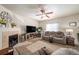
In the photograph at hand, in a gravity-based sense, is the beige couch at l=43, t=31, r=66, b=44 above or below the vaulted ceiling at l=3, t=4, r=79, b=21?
below

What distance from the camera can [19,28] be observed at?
1759 mm

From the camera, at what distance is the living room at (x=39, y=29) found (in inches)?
65.1

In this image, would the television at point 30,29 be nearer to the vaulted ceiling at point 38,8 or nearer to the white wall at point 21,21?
the white wall at point 21,21

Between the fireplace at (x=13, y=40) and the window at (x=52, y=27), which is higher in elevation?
the window at (x=52, y=27)

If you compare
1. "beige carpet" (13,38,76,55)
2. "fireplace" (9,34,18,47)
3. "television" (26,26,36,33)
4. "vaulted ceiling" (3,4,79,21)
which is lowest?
"beige carpet" (13,38,76,55)

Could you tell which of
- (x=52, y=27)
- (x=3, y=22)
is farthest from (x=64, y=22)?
(x=3, y=22)

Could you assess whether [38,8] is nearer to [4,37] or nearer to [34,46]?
[34,46]

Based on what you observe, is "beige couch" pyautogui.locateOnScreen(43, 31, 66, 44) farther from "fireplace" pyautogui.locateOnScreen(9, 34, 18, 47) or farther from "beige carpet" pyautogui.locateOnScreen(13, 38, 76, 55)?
"fireplace" pyautogui.locateOnScreen(9, 34, 18, 47)

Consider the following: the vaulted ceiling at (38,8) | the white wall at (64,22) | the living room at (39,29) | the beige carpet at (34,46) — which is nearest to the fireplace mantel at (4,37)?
the living room at (39,29)

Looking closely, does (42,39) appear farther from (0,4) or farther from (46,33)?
(0,4)

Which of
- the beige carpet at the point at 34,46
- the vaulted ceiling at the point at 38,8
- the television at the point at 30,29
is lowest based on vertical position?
the beige carpet at the point at 34,46

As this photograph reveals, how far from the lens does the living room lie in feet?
5.43

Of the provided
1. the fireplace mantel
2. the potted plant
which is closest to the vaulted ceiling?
the potted plant
